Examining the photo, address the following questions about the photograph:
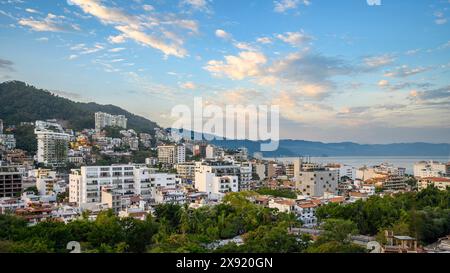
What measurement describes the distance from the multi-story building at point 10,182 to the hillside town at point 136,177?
0.02 meters

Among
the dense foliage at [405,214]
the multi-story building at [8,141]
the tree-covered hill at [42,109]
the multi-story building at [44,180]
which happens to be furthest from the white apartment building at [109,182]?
the dense foliage at [405,214]

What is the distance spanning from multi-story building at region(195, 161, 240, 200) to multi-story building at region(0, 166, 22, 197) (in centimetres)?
454

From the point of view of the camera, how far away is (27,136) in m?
10.3

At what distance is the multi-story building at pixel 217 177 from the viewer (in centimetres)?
1100

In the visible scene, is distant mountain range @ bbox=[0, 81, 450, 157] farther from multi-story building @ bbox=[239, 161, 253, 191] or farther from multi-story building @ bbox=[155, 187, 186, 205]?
multi-story building @ bbox=[239, 161, 253, 191]

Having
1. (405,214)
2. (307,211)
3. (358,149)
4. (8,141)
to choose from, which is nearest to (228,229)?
(358,149)

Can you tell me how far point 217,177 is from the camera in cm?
1112

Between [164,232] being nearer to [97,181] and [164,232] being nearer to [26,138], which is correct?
[97,181]

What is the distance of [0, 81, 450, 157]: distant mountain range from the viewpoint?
12.5 ft

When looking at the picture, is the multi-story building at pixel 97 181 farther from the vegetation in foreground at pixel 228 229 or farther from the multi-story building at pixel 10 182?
the vegetation in foreground at pixel 228 229

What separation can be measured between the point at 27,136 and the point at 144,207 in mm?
4858

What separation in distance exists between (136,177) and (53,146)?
11.6 feet
